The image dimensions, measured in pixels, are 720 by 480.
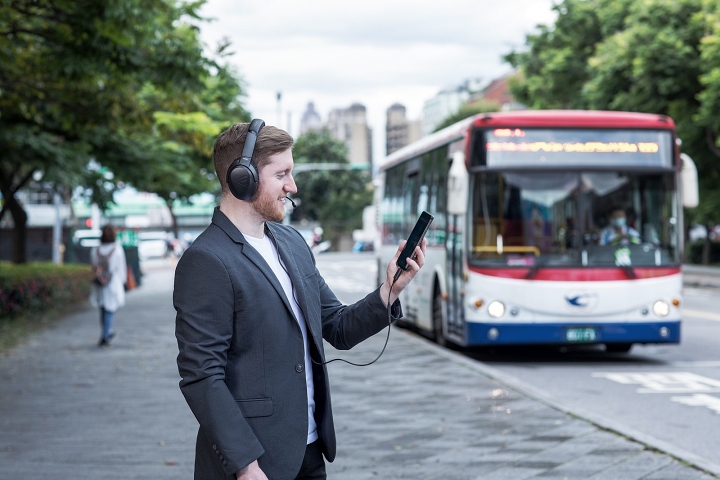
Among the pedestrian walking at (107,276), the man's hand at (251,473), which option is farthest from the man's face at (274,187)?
the pedestrian walking at (107,276)

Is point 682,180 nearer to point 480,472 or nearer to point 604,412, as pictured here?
point 604,412

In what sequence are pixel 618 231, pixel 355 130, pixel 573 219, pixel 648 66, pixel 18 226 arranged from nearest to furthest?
pixel 573 219
pixel 618 231
pixel 18 226
pixel 648 66
pixel 355 130

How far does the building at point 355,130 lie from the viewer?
122 metres

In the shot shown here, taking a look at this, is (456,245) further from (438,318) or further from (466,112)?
(466,112)

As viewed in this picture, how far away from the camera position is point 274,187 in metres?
3.37

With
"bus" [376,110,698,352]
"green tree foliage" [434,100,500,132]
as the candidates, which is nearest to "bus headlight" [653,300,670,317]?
"bus" [376,110,698,352]

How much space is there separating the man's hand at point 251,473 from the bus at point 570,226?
9.43 meters

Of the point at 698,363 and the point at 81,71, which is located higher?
the point at 81,71

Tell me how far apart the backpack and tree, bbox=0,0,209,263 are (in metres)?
2.29

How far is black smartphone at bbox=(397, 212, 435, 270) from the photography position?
3559mm

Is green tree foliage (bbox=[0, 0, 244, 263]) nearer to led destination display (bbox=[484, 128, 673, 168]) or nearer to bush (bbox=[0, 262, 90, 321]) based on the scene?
bush (bbox=[0, 262, 90, 321])

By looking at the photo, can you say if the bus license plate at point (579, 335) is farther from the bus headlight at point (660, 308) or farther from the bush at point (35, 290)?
the bush at point (35, 290)

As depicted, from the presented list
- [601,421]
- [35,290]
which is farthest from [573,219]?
[35,290]

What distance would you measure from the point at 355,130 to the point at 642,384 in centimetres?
11535
